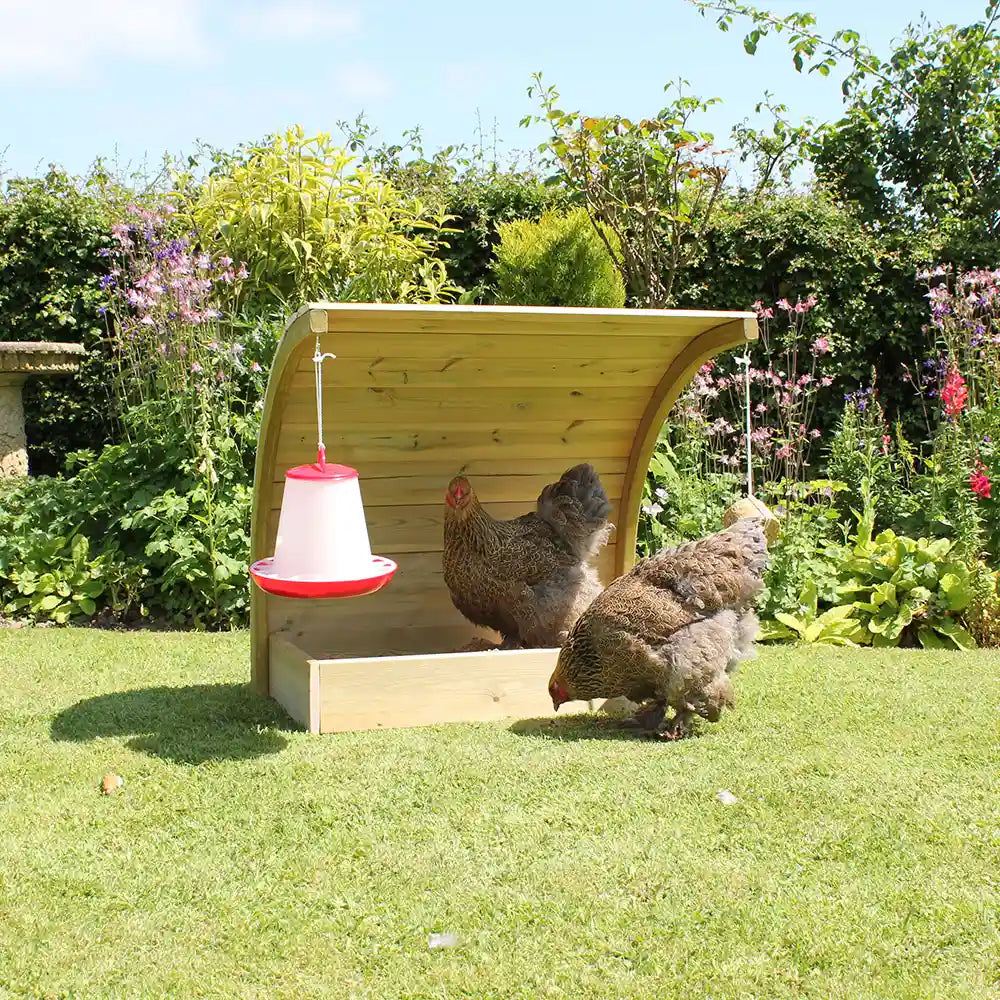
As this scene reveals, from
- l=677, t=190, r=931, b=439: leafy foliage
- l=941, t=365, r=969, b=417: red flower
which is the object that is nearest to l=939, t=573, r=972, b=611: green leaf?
l=941, t=365, r=969, b=417: red flower

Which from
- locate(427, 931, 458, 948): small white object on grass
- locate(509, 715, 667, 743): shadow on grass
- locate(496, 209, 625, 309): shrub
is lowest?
locate(509, 715, 667, 743): shadow on grass

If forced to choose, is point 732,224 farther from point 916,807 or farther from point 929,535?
point 916,807

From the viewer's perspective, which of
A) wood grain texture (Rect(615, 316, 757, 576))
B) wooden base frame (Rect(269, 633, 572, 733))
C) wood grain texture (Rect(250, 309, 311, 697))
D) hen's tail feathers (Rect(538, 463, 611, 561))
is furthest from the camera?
hen's tail feathers (Rect(538, 463, 611, 561))

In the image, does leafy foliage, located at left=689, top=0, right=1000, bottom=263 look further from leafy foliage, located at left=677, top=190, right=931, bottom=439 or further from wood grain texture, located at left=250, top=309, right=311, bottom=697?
wood grain texture, located at left=250, top=309, right=311, bottom=697

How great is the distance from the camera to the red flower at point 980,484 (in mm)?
6582

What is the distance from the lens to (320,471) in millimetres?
3805

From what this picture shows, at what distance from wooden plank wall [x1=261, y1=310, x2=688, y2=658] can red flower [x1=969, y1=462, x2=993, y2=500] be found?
2.46 meters

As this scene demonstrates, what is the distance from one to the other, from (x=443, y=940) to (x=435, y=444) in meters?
2.72

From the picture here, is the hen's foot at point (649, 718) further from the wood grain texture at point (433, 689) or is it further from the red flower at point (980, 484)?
the red flower at point (980, 484)

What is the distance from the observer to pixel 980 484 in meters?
6.59

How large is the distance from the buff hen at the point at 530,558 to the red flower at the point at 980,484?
9.47ft

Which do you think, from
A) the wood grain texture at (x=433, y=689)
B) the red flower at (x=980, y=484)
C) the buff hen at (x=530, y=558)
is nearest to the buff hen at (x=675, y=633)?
the wood grain texture at (x=433, y=689)

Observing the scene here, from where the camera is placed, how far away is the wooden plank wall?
4613 mm

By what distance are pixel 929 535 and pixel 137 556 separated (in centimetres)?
475
